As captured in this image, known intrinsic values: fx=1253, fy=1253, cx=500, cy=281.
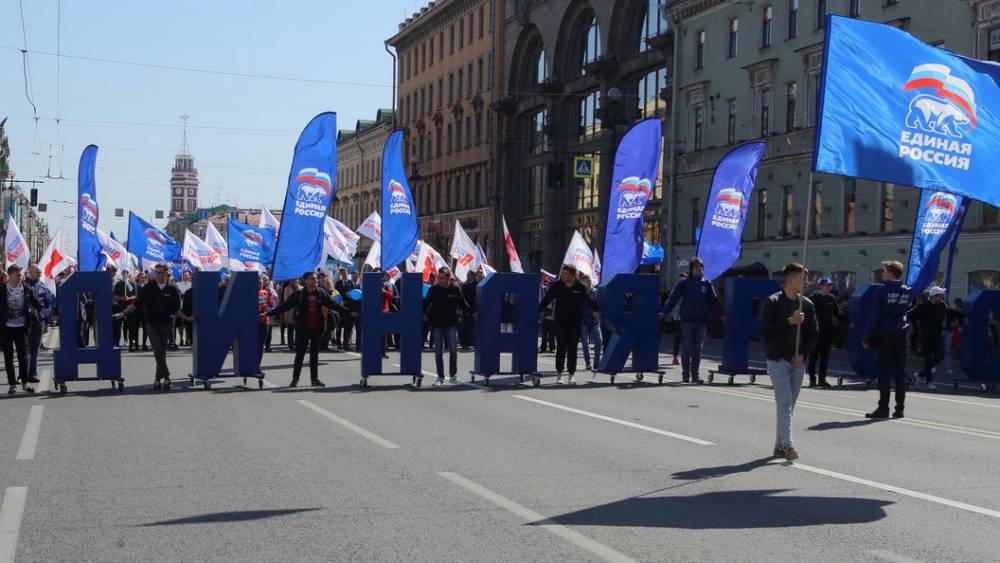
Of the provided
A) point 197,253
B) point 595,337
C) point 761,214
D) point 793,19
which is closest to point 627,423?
point 595,337

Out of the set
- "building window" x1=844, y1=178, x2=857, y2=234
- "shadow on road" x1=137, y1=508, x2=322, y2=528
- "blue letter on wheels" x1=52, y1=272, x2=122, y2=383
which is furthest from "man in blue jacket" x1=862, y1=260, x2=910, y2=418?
"building window" x1=844, y1=178, x2=857, y2=234

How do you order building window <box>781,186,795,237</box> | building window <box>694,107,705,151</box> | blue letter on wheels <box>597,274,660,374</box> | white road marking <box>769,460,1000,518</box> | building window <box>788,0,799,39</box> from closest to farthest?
1. white road marking <box>769,460,1000,518</box>
2. blue letter on wheels <box>597,274,660,374</box>
3. building window <box>788,0,799,39</box>
4. building window <box>781,186,795,237</box>
5. building window <box>694,107,705,151</box>

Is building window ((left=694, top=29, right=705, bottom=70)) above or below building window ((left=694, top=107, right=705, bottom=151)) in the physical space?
above

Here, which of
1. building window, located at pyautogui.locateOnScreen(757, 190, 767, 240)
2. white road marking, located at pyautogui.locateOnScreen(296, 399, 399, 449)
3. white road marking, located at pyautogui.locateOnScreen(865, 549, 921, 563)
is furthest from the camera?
building window, located at pyautogui.locateOnScreen(757, 190, 767, 240)

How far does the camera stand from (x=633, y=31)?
55.9 metres

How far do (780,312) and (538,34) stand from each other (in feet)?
187

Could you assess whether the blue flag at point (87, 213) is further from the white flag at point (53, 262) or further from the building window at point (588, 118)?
the building window at point (588, 118)

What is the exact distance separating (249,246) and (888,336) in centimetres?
2396

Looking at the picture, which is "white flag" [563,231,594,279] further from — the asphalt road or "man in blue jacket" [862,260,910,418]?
"man in blue jacket" [862,260,910,418]

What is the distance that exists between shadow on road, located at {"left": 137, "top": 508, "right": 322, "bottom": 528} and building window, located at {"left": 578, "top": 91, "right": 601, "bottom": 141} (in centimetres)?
5197

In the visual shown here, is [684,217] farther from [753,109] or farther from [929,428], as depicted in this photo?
[929,428]

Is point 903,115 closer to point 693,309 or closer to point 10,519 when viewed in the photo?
point 693,309

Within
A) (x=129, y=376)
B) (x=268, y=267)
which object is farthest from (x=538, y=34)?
(x=129, y=376)

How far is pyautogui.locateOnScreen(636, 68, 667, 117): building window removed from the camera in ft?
174
